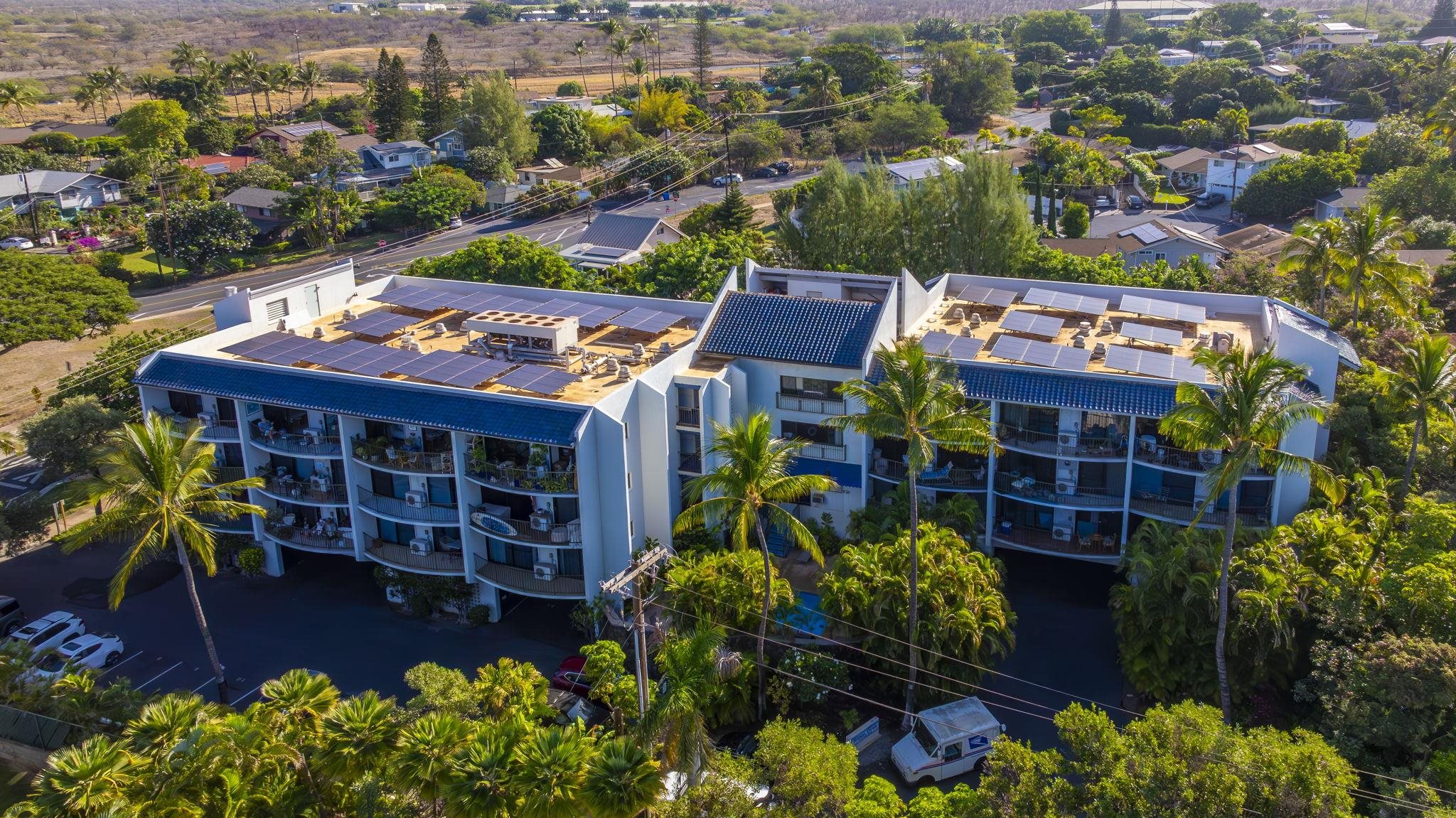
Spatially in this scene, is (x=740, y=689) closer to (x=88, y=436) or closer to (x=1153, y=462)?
(x=1153, y=462)

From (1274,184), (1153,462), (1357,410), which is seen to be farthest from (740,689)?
(1274,184)

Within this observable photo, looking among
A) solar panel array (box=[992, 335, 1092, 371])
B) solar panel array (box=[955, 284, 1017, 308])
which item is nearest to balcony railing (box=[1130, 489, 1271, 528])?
solar panel array (box=[992, 335, 1092, 371])

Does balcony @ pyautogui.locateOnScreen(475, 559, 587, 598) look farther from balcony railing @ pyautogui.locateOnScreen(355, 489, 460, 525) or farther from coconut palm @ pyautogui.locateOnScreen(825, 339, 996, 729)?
coconut palm @ pyautogui.locateOnScreen(825, 339, 996, 729)

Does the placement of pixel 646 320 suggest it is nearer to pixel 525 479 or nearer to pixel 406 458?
pixel 525 479

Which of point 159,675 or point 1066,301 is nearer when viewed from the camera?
point 159,675

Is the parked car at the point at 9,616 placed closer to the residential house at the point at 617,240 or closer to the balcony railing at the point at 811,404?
the balcony railing at the point at 811,404

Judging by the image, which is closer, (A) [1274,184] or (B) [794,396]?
(B) [794,396]

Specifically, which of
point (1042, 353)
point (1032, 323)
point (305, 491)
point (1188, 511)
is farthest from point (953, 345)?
point (305, 491)
